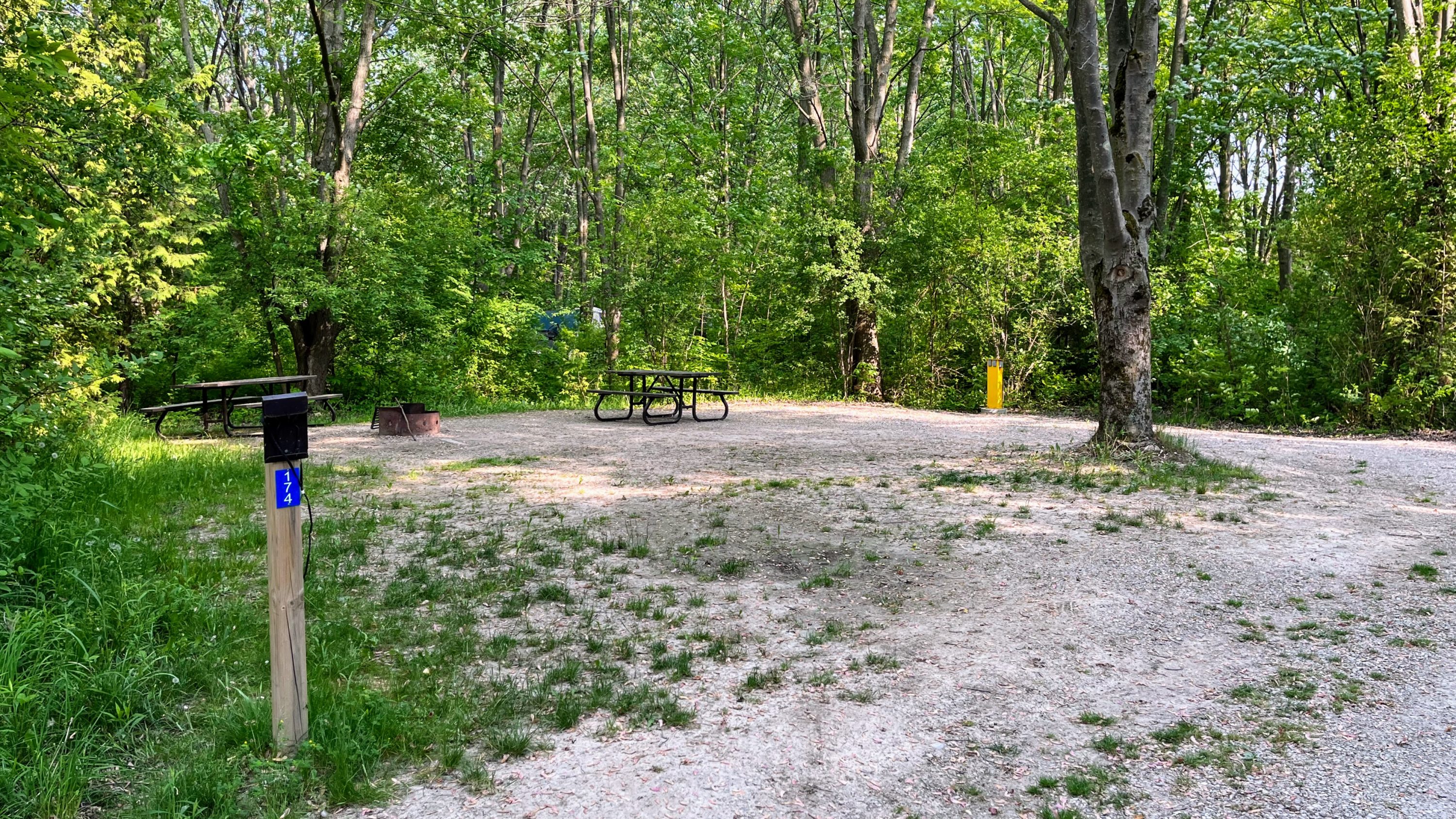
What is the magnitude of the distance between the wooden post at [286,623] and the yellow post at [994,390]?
43.0 feet

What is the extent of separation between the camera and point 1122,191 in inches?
344

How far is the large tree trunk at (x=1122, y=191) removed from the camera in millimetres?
8461

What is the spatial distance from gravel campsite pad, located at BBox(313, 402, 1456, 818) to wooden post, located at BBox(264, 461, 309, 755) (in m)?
0.54

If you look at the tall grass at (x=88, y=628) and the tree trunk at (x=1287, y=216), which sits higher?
the tree trunk at (x=1287, y=216)

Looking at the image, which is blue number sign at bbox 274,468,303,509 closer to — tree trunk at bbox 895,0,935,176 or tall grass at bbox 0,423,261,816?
tall grass at bbox 0,423,261,816

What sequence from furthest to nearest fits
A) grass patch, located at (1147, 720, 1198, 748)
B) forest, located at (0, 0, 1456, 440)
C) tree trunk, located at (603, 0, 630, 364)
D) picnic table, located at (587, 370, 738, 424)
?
tree trunk, located at (603, 0, 630, 364)
picnic table, located at (587, 370, 738, 424)
forest, located at (0, 0, 1456, 440)
grass patch, located at (1147, 720, 1198, 748)

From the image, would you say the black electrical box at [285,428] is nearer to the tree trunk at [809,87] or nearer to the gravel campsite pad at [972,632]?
the gravel campsite pad at [972,632]

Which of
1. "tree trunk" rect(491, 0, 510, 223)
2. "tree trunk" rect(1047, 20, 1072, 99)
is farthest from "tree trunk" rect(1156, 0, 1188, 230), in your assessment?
"tree trunk" rect(491, 0, 510, 223)

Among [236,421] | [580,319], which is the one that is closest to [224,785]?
[236,421]

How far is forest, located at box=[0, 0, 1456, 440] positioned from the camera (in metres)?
11.6

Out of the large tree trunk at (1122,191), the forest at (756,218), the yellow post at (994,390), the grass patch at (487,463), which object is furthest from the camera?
the yellow post at (994,390)

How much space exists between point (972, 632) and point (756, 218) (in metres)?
14.4

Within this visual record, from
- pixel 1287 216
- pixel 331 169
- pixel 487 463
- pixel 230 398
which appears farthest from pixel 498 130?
pixel 1287 216

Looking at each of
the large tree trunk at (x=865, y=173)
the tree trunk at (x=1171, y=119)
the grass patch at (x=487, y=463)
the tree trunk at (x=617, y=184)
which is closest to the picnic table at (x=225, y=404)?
the grass patch at (x=487, y=463)
